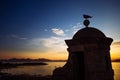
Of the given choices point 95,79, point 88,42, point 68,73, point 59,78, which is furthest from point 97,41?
point 59,78

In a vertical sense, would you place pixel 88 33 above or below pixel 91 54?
above

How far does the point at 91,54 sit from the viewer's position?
739 centimetres

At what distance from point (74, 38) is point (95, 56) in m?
1.38

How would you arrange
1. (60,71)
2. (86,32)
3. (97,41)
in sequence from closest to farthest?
(97,41) → (86,32) → (60,71)

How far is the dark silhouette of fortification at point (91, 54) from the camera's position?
24.0ft

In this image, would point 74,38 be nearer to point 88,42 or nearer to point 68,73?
point 88,42

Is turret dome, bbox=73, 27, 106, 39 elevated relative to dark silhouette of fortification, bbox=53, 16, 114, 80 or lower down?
elevated

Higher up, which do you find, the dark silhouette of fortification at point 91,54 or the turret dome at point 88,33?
the turret dome at point 88,33

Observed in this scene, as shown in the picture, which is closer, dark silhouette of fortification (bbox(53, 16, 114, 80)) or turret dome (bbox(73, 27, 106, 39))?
dark silhouette of fortification (bbox(53, 16, 114, 80))

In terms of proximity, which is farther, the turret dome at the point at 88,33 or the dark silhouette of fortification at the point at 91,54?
the turret dome at the point at 88,33

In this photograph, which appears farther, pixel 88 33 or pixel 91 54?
pixel 88 33

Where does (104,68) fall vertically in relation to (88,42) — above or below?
below

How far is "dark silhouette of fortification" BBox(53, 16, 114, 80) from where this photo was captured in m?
7.31

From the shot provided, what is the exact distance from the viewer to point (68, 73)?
326 inches
